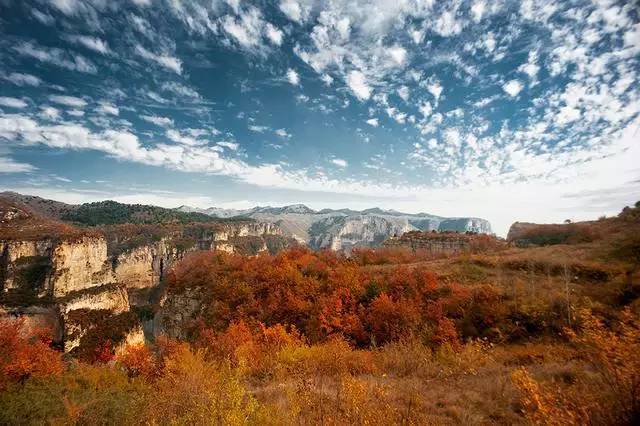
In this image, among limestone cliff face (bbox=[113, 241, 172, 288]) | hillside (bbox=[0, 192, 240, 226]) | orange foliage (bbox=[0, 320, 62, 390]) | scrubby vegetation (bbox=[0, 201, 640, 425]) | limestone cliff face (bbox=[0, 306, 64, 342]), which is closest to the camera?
scrubby vegetation (bbox=[0, 201, 640, 425])

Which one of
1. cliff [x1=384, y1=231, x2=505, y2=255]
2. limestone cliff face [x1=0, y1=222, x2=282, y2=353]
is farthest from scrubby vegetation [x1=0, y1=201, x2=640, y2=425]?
cliff [x1=384, y1=231, x2=505, y2=255]

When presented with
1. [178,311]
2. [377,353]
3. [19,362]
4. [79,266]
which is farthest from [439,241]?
[79,266]

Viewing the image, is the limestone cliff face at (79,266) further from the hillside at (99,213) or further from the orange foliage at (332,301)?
the hillside at (99,213)

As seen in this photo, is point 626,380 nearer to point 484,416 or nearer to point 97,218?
point 484,416

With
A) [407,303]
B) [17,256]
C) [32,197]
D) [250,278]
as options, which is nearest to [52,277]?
[17,256]

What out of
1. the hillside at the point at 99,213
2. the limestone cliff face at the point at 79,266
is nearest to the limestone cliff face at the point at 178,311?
the limestone cliff face at the point at 79,266

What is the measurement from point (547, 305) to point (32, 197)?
865ft

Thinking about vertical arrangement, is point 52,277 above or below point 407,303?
below

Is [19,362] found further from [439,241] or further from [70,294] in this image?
[439,241]

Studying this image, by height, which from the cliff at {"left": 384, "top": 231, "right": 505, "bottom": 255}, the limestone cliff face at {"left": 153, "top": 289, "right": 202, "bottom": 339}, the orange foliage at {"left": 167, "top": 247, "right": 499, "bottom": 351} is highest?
the cliff at {"left": 384, "top": 231, "right": 505, "bottom": 255}

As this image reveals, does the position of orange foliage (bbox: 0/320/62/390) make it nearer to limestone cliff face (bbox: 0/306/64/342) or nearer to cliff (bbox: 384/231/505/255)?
limestone cliff face (bbox: 0/306/64/342)

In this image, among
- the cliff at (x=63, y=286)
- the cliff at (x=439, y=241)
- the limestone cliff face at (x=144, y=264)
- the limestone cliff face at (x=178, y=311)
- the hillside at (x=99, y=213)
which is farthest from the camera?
the hillside at (x=99, y=213)

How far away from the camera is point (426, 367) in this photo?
537 inches

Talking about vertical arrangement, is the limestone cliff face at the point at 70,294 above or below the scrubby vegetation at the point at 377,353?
below
